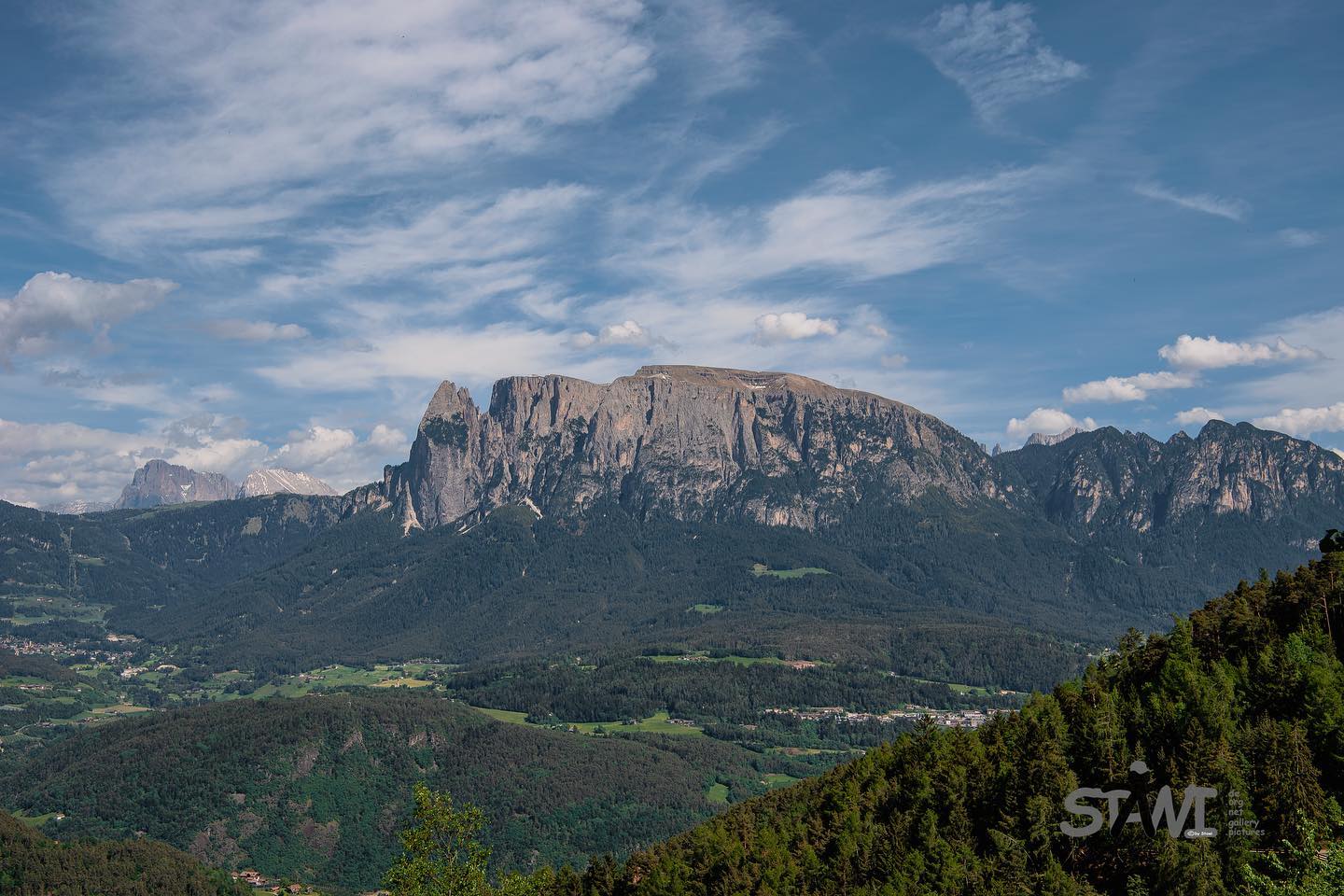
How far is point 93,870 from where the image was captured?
158625 mm

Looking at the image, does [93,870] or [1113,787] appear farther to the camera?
[93,870]

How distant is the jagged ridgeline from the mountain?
86.1 metres

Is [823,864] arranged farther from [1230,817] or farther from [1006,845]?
[1230,817]

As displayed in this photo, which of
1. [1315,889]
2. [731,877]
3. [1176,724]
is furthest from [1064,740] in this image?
[1315,889]

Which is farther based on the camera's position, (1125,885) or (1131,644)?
(1131,644)

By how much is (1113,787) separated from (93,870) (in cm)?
15058

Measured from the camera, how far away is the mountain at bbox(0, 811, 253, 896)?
152750 millimetres

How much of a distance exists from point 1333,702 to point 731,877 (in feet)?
160

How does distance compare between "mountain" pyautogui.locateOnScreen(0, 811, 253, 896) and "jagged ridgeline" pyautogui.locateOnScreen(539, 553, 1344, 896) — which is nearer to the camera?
"jagged ridgeline" pyautogui.locateOnScreen(539, 553, 1344, 896)

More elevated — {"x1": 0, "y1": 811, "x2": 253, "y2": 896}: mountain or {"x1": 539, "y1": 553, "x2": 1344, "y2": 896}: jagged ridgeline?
{"x1": 539, "y1": 553, "x2": 1344, "y2": 896}: jagged ridgeline

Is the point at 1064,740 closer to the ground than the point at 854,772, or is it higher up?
higher up

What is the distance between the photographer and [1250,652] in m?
97.4

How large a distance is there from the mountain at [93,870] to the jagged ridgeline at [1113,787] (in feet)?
282

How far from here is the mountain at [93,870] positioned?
152750 mm
